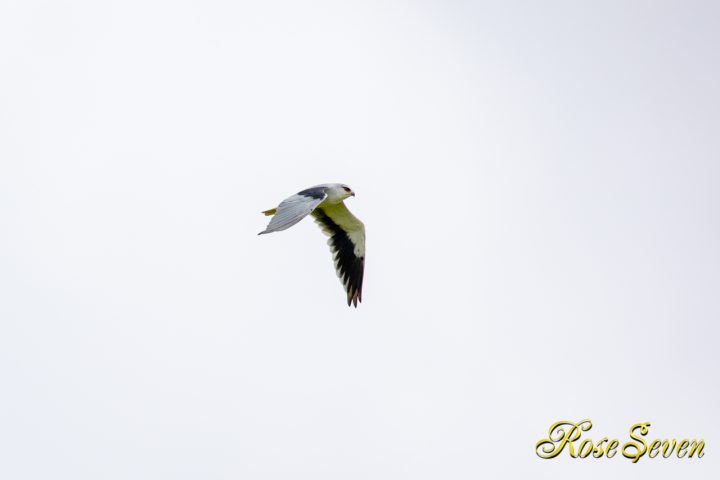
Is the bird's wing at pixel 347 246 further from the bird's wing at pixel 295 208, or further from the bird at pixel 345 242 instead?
the bird's wing at pixel 295 208

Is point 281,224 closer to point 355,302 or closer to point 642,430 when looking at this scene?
point 355,302

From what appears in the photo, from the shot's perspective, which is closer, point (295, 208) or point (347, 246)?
point (295, 208)

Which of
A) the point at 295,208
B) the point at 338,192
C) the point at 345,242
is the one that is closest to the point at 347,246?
the point at 345,242

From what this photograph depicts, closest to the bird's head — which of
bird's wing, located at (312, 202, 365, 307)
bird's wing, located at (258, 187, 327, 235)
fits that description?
bird's wing, located at (258, 187, 327, 235)

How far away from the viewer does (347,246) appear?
69.5 feet

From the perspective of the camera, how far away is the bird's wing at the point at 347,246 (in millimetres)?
20875

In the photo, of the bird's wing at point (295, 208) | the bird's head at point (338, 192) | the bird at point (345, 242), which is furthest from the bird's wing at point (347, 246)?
the bird's wing at point (295, 208)

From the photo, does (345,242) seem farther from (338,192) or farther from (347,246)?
(338,192)

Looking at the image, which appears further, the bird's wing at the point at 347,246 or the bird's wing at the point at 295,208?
the bird's wing at the point at 347,246

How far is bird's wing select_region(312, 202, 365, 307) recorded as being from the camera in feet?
68.5

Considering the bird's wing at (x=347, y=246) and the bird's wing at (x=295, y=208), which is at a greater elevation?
the bird's wing at (x=295, y=208)

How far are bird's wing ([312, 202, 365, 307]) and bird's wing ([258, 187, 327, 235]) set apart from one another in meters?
1.83

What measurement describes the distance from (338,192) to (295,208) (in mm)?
2251

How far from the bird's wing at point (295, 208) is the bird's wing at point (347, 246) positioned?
1.83m
